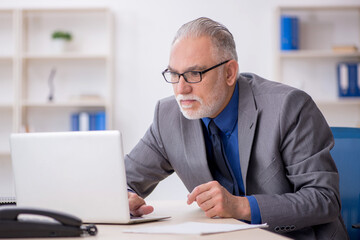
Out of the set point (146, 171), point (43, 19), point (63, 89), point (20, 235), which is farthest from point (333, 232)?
point (43, 19)

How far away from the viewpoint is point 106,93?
4.56 meters

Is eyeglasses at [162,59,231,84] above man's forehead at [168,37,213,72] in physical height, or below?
below

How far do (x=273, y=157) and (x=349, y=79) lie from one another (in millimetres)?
3010

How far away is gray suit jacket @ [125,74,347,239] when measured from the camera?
1.46 m

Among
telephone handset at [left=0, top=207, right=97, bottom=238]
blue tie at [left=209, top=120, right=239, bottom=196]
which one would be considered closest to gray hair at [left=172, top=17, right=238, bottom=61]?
blue tie at [left=209, top=120, right=239, bottom=196]

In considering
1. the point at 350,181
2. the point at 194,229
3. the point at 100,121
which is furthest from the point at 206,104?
the point at 100,121

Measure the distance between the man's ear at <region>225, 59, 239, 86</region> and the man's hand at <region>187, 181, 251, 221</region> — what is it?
1.79 ft

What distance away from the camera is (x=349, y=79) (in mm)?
4328

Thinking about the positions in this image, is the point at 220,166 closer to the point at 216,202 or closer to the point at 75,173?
the point at 216,202

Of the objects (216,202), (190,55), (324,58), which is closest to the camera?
(216,202)

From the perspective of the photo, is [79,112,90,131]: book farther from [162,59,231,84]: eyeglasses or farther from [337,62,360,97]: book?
[162,59,231,84]: eyeglasses

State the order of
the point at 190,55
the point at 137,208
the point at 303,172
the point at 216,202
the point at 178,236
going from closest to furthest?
the point at 178,236, the point at 216,202, the point at 137,208, the point at 303,172, the point at 190,55

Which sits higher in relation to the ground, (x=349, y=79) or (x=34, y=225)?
(x=349, y=79)

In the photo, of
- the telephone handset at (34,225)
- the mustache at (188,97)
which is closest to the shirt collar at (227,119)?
the mustache at (188,97)
